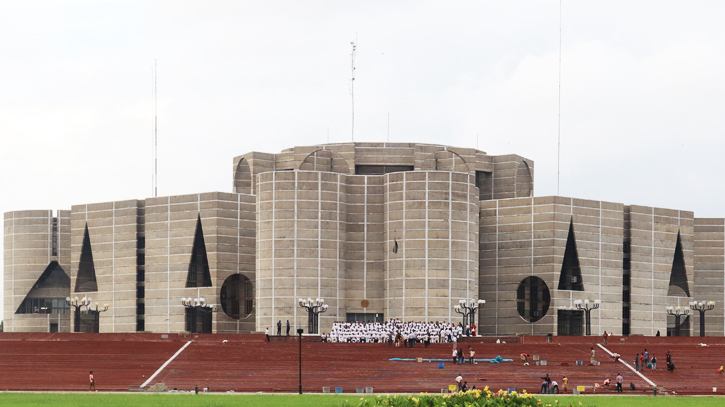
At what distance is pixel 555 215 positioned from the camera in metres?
→ 97.5

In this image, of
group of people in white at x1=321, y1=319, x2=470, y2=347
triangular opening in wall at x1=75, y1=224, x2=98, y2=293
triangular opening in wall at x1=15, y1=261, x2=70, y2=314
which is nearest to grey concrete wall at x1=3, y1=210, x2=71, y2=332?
triangular opening in wall at x1=15, y1=261, x2=70, y2=314

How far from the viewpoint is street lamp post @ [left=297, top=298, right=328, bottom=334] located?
3413 inches

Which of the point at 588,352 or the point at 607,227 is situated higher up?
the point at 607,227

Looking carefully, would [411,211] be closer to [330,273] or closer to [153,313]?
[330,273]

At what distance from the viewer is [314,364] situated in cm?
6719

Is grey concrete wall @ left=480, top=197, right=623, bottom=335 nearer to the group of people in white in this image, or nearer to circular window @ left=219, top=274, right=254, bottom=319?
the group of people in white

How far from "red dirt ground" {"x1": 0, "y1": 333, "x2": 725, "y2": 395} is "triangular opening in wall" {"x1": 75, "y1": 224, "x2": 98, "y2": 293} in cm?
2728

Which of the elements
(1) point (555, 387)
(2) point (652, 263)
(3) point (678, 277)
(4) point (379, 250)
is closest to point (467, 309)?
(4) point (379, 250)

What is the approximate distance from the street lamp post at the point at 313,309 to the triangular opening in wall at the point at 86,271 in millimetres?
26845

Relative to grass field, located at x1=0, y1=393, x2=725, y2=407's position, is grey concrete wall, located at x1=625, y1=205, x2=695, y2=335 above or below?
above

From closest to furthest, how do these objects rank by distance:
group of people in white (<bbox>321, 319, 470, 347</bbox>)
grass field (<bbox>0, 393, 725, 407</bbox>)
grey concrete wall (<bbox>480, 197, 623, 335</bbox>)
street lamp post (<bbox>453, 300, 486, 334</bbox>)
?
1. grass field (<bbox>0, 393, 725, 407</bbox>)
2. group of people in white (<bbox>321, 319, 470, 347</bbox>)
3. street lamp post (<bbox>453, 300, 486, 334</bbox>)
4. grey concrete wall (<bbox>480, 197, 623, 335</bbox>)

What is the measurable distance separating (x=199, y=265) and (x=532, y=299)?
29132 mm

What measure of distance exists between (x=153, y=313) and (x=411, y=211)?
2579cm

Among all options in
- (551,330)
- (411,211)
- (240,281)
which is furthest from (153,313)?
(551,330)
